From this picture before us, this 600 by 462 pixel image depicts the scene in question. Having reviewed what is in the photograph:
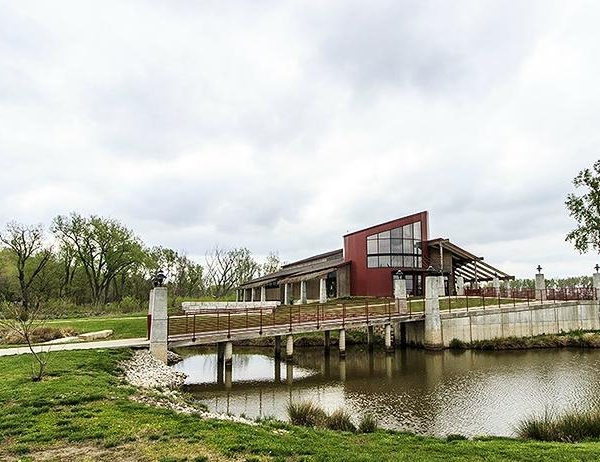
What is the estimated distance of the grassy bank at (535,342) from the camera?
1034 inches

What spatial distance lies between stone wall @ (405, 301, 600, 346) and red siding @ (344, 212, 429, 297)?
10314mm

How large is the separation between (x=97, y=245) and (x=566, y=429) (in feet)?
181

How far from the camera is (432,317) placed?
26359 millimetres

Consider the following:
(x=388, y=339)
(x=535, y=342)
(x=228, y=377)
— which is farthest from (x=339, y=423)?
(x=535, y=342)

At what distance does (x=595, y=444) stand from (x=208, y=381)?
14.1m

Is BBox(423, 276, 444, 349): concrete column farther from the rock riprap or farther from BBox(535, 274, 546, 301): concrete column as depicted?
the rock riprap

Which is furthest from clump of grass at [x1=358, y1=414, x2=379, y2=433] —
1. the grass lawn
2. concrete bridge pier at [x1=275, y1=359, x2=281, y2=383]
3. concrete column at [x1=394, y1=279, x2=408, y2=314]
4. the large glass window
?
the large glass window

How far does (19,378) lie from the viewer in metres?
11.7

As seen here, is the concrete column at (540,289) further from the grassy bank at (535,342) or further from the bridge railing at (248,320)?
the bridge railing at (248,320)

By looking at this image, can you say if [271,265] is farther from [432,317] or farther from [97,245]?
[432,317]

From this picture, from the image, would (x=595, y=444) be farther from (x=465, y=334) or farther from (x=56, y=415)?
(x=465, y=334)

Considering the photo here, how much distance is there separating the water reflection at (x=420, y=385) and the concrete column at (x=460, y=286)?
13.7 meters

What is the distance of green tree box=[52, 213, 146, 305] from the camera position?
53938mm

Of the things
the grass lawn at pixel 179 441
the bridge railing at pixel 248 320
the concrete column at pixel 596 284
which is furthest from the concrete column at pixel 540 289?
the grass lawn at pixel 179 441
